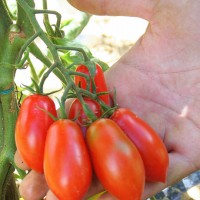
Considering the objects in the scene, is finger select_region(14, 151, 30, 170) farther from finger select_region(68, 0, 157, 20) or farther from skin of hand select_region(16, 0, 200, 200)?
finger select_region(68, 0, 157, 20)

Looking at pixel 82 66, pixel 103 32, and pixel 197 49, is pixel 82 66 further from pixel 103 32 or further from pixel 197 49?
pixel 103 32

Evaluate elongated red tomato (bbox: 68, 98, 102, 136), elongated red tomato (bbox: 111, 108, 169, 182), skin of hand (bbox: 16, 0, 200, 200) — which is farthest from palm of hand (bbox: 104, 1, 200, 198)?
elongated red tomato (bbox: 68, 98, 102, 136)

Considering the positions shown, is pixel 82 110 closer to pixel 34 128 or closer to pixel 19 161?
pixel 34 128

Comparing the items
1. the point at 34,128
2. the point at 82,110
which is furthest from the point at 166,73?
the point at 34,128

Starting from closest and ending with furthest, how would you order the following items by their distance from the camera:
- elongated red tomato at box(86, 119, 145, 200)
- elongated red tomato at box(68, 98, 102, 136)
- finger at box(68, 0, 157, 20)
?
elongated red tomato at box(86, 119, 145, 200)
elongated red tomato at box(68, 98, 102, 136)
finger at box(68, 0, 157, 20)

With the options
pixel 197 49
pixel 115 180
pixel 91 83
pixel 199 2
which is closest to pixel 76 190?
pixel 115 180

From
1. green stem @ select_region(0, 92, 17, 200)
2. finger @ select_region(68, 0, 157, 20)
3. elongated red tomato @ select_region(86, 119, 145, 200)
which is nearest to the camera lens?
elongated red tomato @ select_region(86, 119, 145, 200)

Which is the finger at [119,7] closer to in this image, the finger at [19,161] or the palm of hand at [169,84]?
the palm of hand at [169,84]

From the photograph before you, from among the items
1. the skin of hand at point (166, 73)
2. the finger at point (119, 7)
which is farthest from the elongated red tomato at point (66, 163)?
the finger at point (119, 7)
